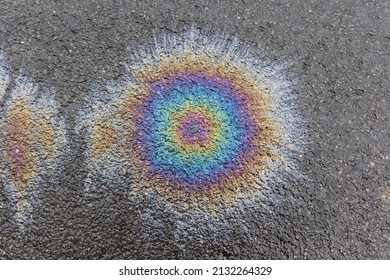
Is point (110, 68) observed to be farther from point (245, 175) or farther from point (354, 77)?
point (354, 77)

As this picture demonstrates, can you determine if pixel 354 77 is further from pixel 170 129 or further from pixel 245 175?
pixel 170 129

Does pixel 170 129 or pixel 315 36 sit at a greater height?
pixel 315 36

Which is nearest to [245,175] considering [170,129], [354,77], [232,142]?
[232,142]

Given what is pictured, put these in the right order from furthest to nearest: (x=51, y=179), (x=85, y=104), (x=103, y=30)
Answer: (x=103, y=30) → (x=85, y=104) → (x=51, y=179)

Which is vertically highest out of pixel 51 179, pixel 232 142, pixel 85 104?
pixel 232 142

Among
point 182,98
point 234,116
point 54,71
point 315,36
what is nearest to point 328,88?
point 315,36

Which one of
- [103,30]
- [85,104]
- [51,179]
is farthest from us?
[103,30]

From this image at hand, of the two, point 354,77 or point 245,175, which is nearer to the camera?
point 245,175
